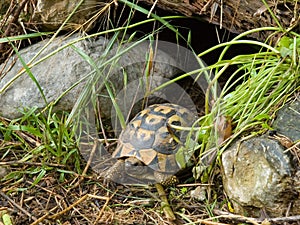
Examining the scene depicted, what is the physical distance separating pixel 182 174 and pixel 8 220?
0.82 metres

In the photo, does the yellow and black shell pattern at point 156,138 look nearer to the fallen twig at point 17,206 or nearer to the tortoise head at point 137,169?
the tortoise head at point 137,169

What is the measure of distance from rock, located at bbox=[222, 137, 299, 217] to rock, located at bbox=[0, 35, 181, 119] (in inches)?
31.2

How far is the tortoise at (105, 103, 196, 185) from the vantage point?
2.25m

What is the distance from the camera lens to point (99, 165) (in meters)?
2.35

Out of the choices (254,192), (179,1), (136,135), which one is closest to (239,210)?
(254,192)

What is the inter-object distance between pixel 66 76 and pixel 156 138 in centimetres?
62

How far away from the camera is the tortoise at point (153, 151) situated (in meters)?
2.25

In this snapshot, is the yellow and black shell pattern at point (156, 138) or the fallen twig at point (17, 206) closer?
the fallen twig at point (17, 206)

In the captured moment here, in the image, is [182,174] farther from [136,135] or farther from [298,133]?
[298,133]

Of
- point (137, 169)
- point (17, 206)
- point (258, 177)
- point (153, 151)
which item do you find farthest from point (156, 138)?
point (17, 206)

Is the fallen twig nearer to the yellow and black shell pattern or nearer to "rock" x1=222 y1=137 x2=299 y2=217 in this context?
the yellow and black shell pattern

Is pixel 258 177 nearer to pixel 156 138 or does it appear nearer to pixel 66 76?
pixel 156 138

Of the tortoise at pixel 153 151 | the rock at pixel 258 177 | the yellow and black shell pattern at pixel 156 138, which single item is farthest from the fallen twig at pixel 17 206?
the rock at pixel 258 177

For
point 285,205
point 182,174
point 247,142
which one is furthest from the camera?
point 182,174
